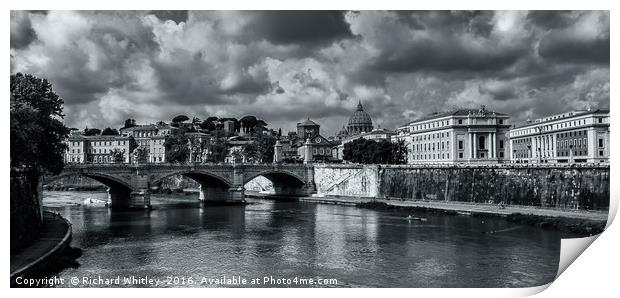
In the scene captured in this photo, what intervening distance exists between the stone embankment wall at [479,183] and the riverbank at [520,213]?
0.75 m

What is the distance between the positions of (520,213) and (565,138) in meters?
13.7

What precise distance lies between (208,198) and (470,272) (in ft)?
80.2

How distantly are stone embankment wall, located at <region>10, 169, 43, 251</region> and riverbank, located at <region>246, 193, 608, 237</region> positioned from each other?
15.0 m

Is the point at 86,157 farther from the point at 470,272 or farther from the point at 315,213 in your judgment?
the point at 470,272

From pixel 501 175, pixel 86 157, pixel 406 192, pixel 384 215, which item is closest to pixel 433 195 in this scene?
pixel 406 192

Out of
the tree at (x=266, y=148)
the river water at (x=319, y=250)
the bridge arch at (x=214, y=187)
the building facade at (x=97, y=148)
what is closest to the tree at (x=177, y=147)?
the building facade at (x=97, y=148)

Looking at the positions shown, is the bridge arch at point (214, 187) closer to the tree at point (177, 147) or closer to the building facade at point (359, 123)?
the tree at point (177, 147)

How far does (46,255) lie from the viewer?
13172mm

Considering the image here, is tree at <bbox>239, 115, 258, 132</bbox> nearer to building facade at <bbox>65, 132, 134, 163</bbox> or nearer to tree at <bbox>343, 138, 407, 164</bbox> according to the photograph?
building facade at <bbox>65, 132, 134, 163</bbox>

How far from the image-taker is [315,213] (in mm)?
27812

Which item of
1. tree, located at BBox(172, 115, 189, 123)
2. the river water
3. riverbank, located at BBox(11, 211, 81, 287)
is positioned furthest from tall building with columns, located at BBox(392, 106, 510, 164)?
tree, located at BBox(172, 115, 189, 123)

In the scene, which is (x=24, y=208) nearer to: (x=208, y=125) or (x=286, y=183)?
(x=286, y=183)

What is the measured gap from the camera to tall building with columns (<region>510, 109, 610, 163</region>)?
28.2 metres

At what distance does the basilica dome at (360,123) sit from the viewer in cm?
8544
